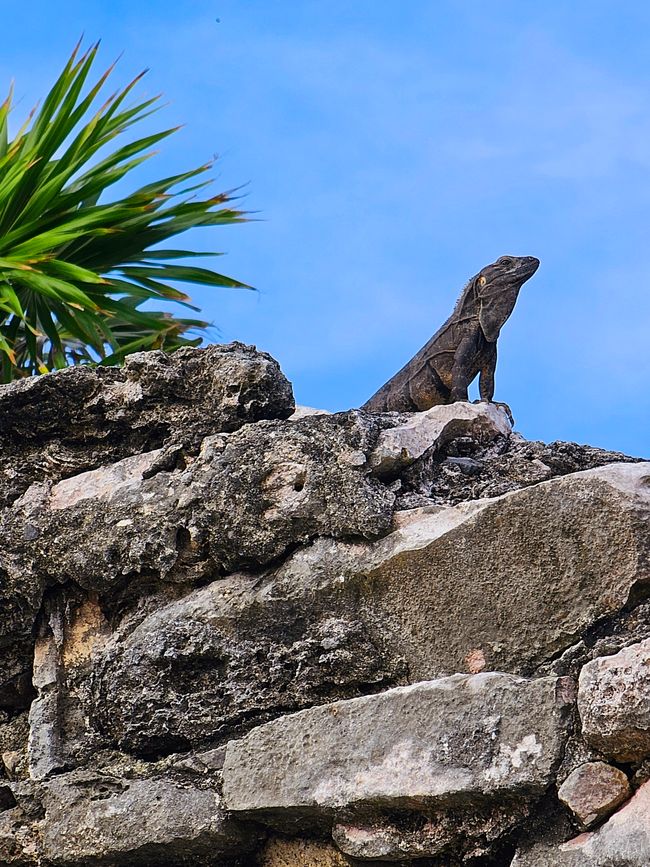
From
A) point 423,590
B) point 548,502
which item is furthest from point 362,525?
point 548,502

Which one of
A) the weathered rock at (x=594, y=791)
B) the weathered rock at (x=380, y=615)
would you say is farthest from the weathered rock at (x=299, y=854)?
the weathered rock at (x=594, y=791)

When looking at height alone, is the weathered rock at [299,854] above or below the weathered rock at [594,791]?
below

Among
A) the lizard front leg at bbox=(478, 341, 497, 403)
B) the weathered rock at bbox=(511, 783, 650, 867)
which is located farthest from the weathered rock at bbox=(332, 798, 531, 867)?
the lizard front leg at bbox=(478, 341, 497, 403)

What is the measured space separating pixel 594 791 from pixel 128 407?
6.83 ft

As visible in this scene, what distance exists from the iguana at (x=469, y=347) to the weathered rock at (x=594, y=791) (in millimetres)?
2831

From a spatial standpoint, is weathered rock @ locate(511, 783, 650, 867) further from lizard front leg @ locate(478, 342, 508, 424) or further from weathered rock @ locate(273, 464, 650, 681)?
lizard front leg @ locate(478, 342, 508, 424)

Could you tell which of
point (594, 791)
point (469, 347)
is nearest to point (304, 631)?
point (594, 791)

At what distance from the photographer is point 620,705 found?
277 cm

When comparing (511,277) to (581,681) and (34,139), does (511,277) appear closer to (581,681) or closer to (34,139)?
(581,681)

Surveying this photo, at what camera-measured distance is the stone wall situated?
2926 millimetres

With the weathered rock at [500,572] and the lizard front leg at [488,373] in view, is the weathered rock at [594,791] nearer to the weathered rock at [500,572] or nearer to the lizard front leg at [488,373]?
the weathered rock at [500,572]

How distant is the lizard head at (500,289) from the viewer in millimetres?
5629

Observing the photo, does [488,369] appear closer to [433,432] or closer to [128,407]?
[433,432]

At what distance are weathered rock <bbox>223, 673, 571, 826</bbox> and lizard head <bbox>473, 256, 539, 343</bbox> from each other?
2.81 metres
